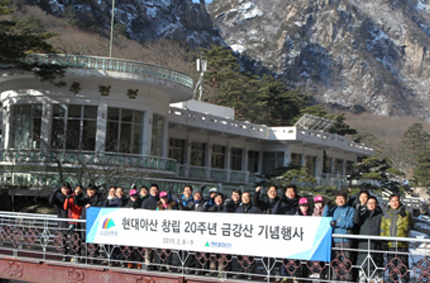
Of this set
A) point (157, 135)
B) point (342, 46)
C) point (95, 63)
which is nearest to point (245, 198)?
point (95, 63)

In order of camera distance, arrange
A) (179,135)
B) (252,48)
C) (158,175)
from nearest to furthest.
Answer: (158,175)
(179,135)
(252,48)

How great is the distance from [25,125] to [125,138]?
411 centimetres

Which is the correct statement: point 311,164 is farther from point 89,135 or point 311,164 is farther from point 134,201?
point 134,201

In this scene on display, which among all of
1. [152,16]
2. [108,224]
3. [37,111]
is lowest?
[108,224]

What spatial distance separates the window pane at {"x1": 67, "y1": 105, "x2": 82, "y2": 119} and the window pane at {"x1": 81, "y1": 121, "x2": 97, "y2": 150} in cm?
45

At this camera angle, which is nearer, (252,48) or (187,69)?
(187,69)

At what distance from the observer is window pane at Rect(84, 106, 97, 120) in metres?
19.8

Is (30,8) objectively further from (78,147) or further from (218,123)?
(78,147)

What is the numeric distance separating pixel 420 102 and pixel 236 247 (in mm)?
138032

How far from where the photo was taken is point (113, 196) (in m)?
10.6

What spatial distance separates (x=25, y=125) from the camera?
2028cm

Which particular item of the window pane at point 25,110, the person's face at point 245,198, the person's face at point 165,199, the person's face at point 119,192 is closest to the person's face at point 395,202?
the person's face at point 245,198

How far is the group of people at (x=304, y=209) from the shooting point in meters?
7.68

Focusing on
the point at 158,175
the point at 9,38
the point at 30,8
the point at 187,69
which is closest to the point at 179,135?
the point at 158,175
